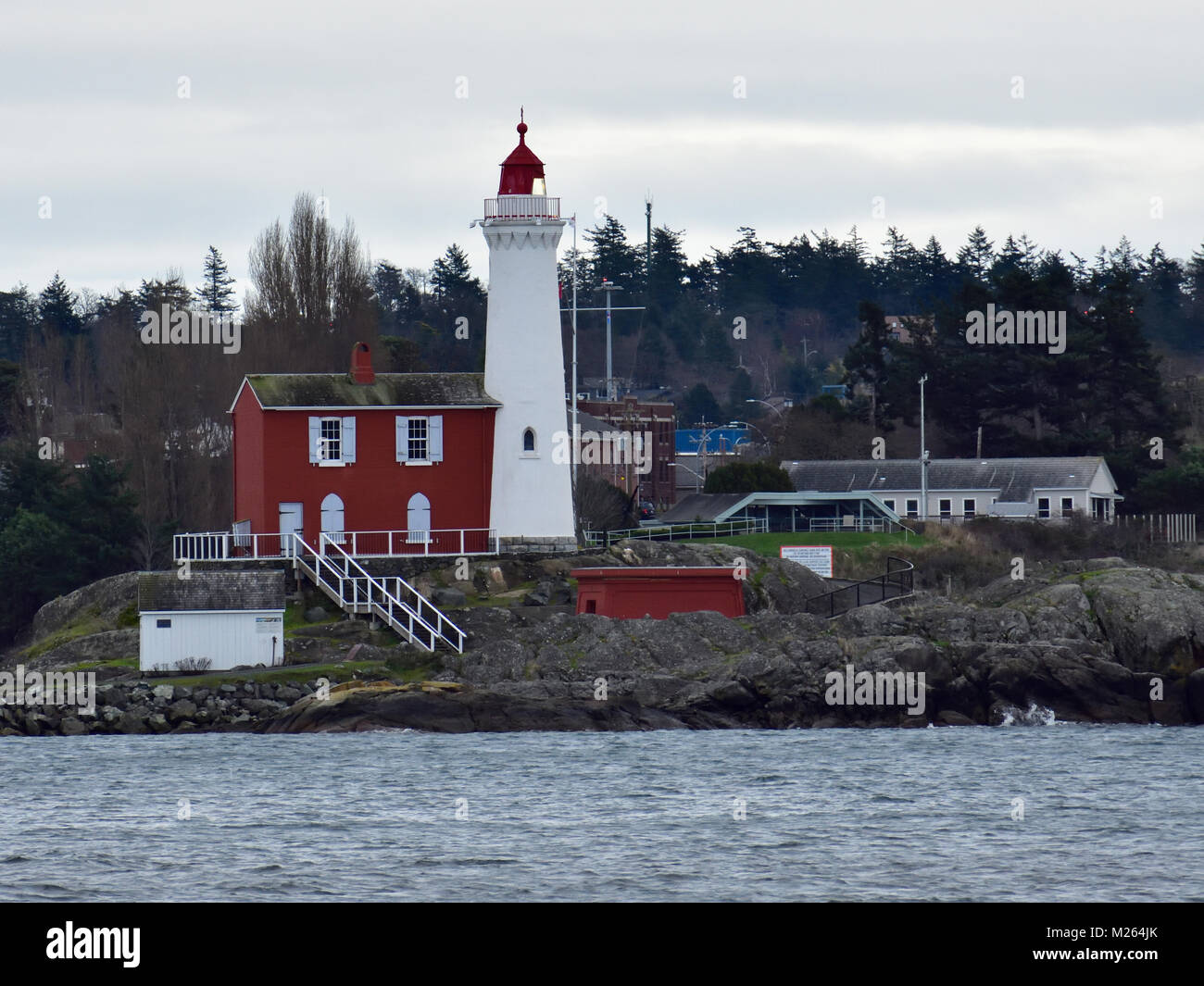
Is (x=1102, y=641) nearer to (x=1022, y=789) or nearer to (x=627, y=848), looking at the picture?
(x=1022, y=789)

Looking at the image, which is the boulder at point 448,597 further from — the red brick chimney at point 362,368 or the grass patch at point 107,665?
the grass patch at point 107,665

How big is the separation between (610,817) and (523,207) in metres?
23.2

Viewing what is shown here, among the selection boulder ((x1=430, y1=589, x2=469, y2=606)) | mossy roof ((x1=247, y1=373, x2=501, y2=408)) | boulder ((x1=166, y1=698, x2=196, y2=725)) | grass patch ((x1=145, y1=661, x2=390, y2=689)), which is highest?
mossy roof ((x1=247, y1=373, x2=501, y2=408))

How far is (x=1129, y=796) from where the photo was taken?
2864cm

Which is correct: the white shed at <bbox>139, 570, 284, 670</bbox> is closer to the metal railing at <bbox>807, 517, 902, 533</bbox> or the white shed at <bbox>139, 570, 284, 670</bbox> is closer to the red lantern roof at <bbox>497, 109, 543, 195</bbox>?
the red lantern roof at <bbox>497, 109, 543, 195</bbox>

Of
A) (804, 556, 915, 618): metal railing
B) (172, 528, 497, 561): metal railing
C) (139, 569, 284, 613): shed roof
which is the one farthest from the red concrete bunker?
(139, 569, 284, 613): shed roof

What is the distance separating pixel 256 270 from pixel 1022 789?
4810cm

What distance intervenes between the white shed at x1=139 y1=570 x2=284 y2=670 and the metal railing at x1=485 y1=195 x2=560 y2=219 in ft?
38.8

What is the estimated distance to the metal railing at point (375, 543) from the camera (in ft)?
152

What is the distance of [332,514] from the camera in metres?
47.2

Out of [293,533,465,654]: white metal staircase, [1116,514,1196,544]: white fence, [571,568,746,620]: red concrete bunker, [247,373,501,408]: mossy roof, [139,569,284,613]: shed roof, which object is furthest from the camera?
[1116,514,1196,544]: white fence

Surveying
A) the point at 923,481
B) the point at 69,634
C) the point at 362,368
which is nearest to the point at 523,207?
the point at 362,368

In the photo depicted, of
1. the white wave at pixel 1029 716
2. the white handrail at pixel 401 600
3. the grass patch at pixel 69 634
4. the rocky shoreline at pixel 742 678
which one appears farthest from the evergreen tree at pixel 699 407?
the white wave at pixel 1029 716

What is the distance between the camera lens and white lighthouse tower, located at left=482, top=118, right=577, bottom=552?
47.1 metres
